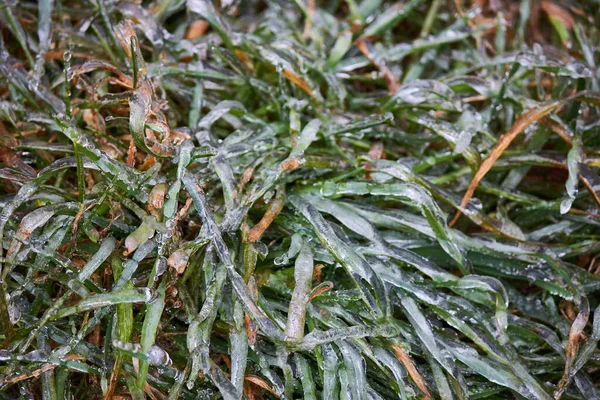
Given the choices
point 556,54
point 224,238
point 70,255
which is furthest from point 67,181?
point 556,54

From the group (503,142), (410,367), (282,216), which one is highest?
(503,142)

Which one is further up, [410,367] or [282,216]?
[282,216]

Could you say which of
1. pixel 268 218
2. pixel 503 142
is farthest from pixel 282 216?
pixel 503 142

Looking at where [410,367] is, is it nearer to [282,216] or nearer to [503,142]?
[282,216]

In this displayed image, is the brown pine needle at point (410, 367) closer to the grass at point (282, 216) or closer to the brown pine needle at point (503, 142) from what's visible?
the grass at point (282, 216)

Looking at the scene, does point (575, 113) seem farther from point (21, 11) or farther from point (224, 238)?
point (21, 11)

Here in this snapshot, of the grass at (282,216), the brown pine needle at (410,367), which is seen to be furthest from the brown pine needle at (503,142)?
the brown pine needle at (410,367)

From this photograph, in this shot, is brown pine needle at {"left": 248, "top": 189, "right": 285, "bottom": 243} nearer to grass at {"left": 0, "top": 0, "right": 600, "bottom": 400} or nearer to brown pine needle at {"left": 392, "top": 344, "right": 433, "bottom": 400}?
grass at {"left": 0, "top": 0, "right": 600, "bottom": 400}
